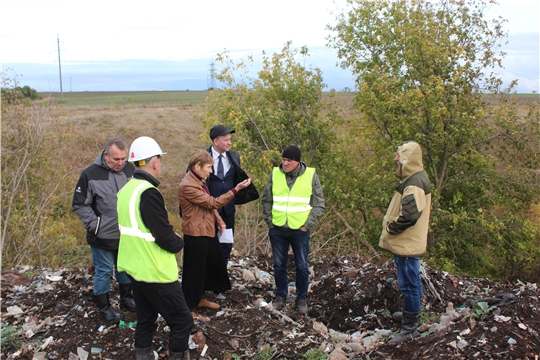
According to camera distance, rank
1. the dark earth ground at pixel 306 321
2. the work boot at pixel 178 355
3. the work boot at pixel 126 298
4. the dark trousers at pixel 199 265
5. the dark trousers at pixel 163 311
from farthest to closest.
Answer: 1. the work boot at pixel 126 298
2. the dark trousers at pixel 199 265
3. the dark earth ground at pixel 306 321
4. the work boot at pixel 178 355
5. the dark trousers at pixel 163 311

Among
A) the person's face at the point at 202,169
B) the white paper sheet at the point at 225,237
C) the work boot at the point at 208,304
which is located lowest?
the work boot at the point at 208,304

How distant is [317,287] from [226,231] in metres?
1.74

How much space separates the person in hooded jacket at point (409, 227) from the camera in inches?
198

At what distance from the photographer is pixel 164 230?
13.1 ft

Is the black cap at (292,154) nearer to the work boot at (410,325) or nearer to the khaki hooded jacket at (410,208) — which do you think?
the khaki hooded jacket at (410,208)

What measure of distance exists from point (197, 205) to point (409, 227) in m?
2.31

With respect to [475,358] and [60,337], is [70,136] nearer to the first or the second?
[60,337]

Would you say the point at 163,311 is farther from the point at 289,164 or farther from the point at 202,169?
the point at 289,164

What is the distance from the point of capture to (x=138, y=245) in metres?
4.06

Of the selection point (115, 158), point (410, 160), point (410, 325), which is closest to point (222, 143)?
point (115, 158)

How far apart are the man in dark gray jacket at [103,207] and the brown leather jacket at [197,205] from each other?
732 millimetres

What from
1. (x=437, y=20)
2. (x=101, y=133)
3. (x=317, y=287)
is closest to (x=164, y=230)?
(x=317, y=287)

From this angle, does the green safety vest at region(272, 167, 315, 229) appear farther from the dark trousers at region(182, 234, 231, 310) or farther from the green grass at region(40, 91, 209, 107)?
the green grass at region(40, 91, 209, 107)

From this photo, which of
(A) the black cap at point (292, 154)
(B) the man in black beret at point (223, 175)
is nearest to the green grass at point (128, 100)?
(B) the man in black beret at point (223, 175)
